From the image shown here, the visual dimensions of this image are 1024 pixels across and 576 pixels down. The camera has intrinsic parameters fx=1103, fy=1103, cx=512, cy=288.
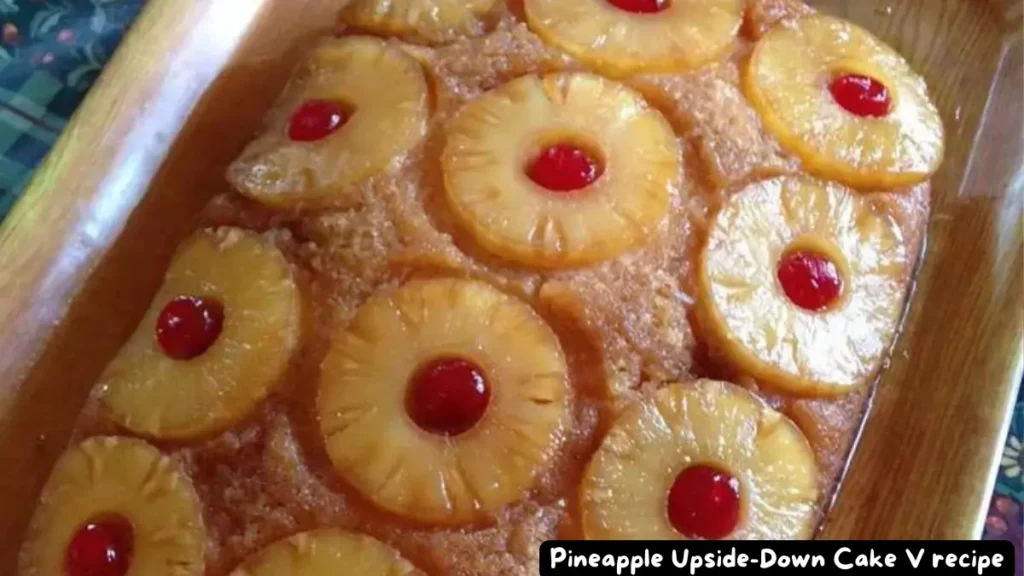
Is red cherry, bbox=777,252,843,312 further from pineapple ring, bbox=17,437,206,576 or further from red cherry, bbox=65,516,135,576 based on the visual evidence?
red cherry, bbox=65,516,135,576

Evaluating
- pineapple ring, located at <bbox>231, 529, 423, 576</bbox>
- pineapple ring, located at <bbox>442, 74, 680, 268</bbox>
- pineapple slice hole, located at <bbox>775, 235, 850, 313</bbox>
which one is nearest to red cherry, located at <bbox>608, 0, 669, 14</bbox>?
pineapple ring, located at <bbox>442, 74, 680, 268</bbox>

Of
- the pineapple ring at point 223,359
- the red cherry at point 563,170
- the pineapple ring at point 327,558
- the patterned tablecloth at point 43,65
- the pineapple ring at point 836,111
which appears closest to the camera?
the pineapple ring at point 327,558

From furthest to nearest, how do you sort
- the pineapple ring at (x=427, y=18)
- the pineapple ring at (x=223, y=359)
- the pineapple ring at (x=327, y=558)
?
1. the pineapple ring at (x=427, y=18)
2. the pineapple ring at (x=223, y=359)
3. the pineapple ring at (x=327, y=558)

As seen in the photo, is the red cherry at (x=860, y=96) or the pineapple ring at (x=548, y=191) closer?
the pineapple ring at (x=548, y=191)

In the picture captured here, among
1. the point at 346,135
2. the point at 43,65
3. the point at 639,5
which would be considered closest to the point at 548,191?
the point at 346,135

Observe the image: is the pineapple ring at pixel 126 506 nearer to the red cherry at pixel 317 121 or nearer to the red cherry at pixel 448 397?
the red cherry at pixel 448 397

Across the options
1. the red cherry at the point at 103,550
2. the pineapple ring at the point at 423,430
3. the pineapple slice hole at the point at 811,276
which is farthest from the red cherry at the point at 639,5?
the red cherry at the point at 103,550

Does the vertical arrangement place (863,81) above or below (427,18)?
below

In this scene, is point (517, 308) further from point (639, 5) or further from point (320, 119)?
point (639, 5)
